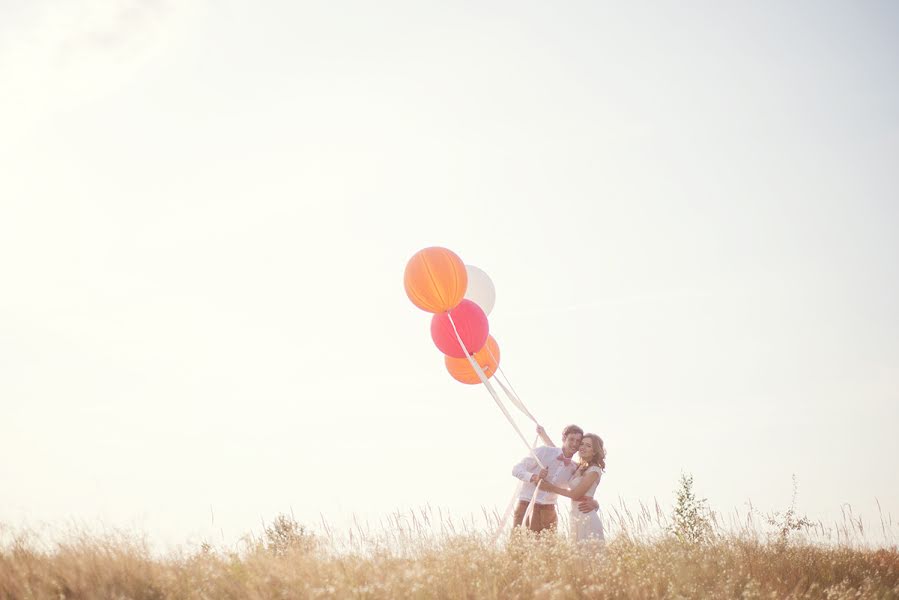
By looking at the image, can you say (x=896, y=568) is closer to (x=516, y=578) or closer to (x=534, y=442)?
(x=534, y=442)

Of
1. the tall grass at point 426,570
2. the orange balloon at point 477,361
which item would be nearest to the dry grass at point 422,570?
the tall grass at point 426,570

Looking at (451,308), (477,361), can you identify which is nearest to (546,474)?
(477,361)

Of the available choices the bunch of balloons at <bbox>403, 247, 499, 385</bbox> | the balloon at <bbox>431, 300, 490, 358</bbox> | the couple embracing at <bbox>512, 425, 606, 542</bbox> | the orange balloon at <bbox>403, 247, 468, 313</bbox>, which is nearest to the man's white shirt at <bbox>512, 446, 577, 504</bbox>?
the couple embracing at <bbox>512, 425, 606, 542</bbox>

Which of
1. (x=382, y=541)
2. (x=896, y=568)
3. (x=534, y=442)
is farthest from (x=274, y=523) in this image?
(x=896, y=568)

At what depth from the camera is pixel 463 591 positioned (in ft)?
18.5

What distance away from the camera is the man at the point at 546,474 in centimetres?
896

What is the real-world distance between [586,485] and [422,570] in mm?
3253

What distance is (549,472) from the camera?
9.06 metres

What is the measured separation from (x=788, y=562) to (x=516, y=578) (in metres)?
4.13

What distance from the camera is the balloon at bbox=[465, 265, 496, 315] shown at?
34.4ft

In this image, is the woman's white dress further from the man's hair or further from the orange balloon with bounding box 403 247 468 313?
the orange balloon with bounding box 403 247 468 313

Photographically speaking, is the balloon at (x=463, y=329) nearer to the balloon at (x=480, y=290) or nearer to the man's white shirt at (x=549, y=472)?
the balloon at (x=480, y=290)

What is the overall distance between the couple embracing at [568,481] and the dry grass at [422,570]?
54 cm

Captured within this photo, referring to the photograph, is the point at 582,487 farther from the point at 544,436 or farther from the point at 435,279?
the point at 435,279
